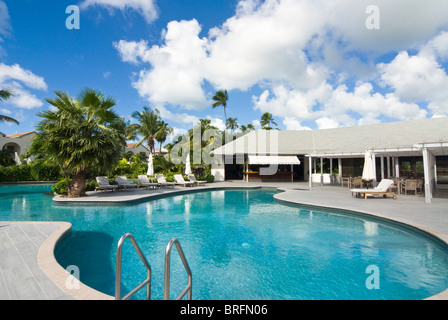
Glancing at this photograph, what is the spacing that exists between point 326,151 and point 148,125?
30.3 metres

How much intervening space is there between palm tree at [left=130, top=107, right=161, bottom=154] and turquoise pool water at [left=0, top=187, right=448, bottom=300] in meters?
32.5

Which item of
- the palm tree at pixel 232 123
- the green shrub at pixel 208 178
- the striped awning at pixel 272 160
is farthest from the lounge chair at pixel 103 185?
the palm tree at pixel 232 123

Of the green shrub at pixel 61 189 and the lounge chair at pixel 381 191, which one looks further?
the green shrub at pixel 61 189

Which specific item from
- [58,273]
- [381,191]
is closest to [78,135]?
[58,273]

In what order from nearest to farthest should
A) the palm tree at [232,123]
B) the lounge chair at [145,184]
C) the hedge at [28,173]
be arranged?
the lounge chair at [145,184] → the hedge at [28,173] → the palm tree at [232,123]

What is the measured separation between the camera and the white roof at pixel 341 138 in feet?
78.0

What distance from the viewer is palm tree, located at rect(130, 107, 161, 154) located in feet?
138

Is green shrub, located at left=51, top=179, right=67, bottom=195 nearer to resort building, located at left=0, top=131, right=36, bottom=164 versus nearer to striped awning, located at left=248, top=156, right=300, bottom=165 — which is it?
striped awning, located at left=248, top=156, right=300, bottom=165

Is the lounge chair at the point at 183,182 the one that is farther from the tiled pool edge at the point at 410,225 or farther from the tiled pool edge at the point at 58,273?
the tiled pool edge at the point at 58,273

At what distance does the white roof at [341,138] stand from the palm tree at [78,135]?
1436 centimetres

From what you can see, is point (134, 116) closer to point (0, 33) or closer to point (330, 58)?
point (0, 33)

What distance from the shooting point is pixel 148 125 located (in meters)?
42.1

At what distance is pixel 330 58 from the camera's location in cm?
1548

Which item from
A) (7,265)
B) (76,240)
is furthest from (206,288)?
(76,240)
